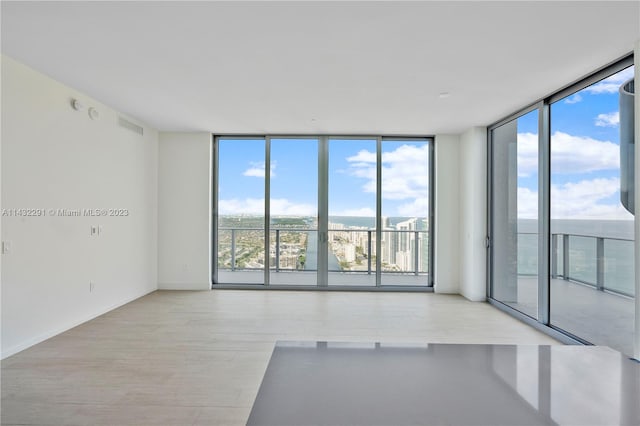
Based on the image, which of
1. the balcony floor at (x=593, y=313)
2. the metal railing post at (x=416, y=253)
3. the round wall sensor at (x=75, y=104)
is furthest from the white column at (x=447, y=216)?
the round wall sensor at (x=75, y=104)

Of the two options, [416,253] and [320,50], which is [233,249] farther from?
[320,50]

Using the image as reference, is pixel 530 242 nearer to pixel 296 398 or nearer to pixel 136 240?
pixel 296 398

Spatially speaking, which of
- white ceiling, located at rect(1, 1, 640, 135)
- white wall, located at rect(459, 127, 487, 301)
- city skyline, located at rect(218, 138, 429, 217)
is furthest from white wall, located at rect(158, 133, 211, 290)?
white wall, located at rect(459, 127, 487, 301)

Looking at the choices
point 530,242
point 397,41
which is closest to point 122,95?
point 397,41

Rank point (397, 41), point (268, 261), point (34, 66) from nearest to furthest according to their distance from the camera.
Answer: point (397, 41)
point (34, 66)
point (268, 261)

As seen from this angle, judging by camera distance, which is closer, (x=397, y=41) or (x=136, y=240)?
(x=397, y=41)

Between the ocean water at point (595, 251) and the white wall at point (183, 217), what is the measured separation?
16.0ft

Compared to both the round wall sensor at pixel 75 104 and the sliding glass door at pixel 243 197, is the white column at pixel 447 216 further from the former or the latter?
the round wall sensor at pixel 75 104

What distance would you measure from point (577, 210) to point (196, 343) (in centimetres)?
401

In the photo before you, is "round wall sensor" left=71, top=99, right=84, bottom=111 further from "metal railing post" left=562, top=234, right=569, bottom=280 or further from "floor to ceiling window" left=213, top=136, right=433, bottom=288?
"metal railing post" left=562, top=234, right=569, bottom=280

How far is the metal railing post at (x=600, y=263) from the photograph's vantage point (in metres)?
3.11

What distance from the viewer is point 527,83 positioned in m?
3.48

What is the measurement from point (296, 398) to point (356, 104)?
391 cm

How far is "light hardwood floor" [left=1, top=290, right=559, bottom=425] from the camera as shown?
2.33m
